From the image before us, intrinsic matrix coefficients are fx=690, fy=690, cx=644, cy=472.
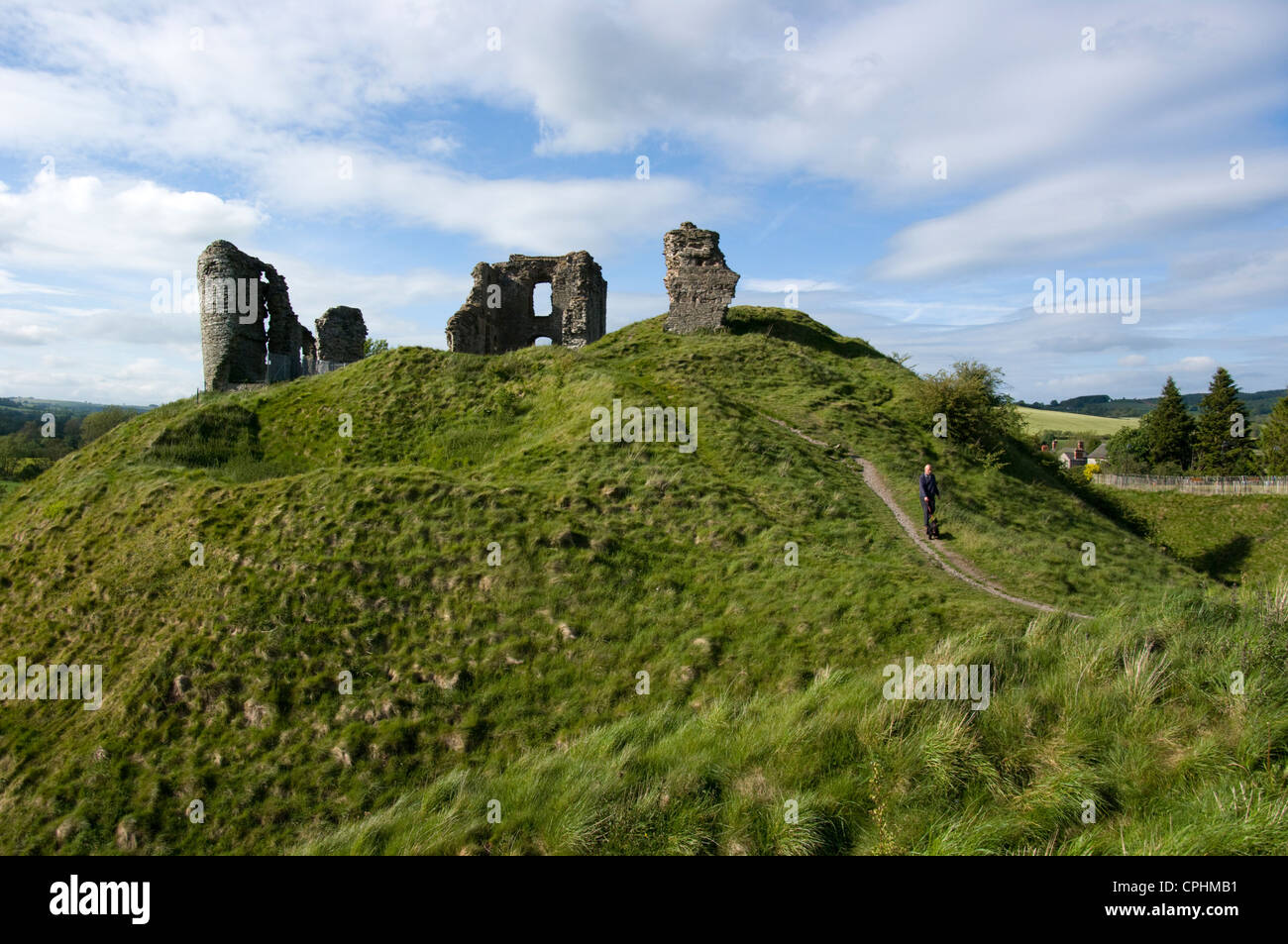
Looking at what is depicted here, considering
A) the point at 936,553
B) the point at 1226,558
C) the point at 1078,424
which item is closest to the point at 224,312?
the point at 936,553

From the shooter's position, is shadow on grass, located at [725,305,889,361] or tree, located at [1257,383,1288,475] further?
tree, located at [1257,383,1288,475]

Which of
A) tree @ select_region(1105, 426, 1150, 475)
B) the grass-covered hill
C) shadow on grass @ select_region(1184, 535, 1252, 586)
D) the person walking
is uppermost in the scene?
tree @ select_region(1105, 426, 1150, 475)

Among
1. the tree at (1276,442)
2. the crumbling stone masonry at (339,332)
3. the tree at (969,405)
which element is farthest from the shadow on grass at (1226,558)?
the crumbling stone masonry at (339,332)

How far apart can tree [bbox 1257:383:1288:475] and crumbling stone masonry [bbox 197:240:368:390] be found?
228 ft

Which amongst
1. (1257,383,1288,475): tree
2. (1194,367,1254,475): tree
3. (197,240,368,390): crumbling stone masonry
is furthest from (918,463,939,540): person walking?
(1194,367,1254,475): tree

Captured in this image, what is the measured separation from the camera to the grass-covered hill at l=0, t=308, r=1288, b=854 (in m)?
6.75

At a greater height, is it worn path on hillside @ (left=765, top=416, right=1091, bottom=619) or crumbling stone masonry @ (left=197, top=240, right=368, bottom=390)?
crumbling stone masonry @ (left=197, top=240, right=368, bottom=390)

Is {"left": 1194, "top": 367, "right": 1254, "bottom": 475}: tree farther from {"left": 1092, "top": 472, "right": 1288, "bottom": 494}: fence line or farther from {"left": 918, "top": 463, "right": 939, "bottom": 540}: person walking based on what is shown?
{"left": 918, "top": 463, "right": 939, "bottom": 540}: person walking

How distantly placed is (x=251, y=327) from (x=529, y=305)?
1526 centimetres

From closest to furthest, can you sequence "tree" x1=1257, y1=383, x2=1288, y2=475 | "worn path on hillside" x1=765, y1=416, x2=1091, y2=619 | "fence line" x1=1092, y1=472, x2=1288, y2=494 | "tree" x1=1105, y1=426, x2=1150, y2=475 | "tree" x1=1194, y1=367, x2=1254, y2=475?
1. "worn path on hillside" x1=765, y1=416, x2=1091, y2=619
2. "fence line" x1=1092, y1=472, x2=1288, y2=494
3. "tree" x1=1257, y1=383, x2=1288, y2=475
4. "tree" x1=1194, y1=367, x2=1254, y2=475
5. "tree" x1=1105, y1=426, x2=1150, y2=475

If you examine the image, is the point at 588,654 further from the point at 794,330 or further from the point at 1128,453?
the point at 1128,453

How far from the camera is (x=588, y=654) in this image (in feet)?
38.4
